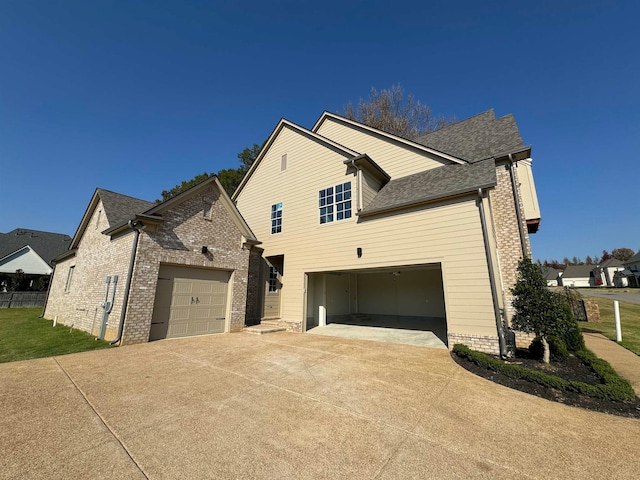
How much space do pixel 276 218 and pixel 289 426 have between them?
416 inches

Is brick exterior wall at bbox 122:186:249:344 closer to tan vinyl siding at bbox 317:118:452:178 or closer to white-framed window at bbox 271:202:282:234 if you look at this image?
white-framed window at bbox 271:202:282:234

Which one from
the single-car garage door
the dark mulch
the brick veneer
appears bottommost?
the dark mulch

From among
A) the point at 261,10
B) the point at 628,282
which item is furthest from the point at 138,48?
the point at 628,282

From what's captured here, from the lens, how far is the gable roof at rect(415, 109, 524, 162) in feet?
31.2

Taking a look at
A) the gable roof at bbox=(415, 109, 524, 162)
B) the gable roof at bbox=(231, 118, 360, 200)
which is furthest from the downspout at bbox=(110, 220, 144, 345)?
the gable roof at bbox=(415, 109, 524, 162)

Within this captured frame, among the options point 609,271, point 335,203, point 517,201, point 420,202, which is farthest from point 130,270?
point 609,271

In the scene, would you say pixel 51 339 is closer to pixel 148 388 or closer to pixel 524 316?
pixel 148 388

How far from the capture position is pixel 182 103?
12922 millimetres

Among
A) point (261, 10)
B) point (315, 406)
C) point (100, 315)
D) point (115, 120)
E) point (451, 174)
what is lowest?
point (315, 406)

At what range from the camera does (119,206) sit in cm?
1107

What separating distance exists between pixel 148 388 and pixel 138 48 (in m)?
12.8

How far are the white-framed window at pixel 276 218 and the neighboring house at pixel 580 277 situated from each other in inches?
3063

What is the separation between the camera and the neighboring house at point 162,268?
8070mm

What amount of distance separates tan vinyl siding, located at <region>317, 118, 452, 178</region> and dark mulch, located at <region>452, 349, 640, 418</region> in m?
7.15
